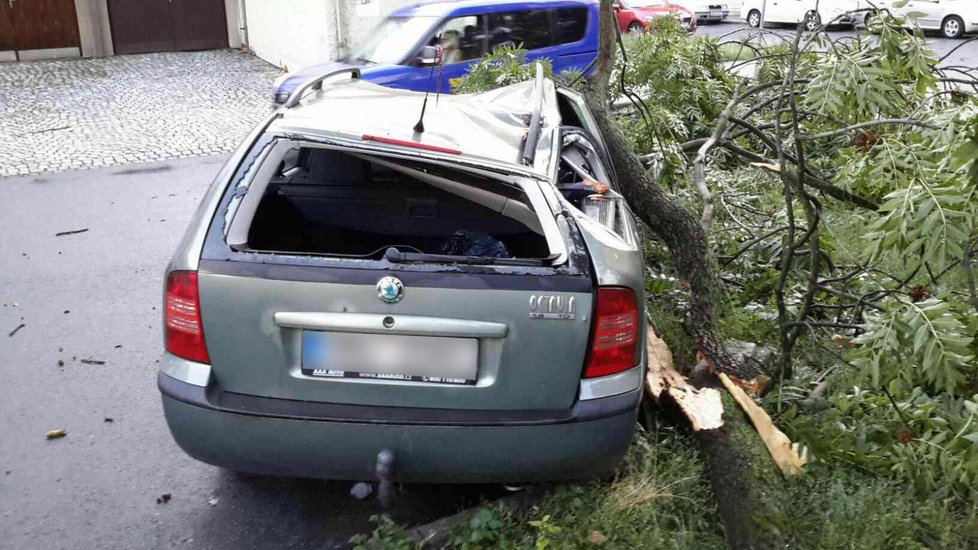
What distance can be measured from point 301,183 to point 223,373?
125 cm

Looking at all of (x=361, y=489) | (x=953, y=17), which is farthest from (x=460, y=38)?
(x=953, y=17)

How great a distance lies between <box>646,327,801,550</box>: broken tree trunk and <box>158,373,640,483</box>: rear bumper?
0.60 metres

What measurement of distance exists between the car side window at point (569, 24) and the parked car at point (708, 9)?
1808 cm

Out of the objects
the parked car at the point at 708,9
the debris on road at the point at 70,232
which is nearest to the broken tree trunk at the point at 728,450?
the debris on road at the point at 70,232

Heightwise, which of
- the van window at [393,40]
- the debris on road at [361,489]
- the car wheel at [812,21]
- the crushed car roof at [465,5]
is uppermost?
the car wheel at [812,21]

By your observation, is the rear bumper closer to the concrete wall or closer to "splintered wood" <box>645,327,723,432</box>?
"splintered wood" <box>645,327,723,432</box>

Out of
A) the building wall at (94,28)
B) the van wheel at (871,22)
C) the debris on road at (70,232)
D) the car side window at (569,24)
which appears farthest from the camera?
the building wall at (94,28)

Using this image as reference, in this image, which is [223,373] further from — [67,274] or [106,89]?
[106,89]

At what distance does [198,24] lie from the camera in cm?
1936

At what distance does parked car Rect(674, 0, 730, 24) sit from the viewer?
2906 cm

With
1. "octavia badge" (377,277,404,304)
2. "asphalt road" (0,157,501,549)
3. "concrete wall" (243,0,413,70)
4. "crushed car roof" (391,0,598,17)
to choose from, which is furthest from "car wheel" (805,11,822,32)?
"concrete wall" (243,0,413,70)

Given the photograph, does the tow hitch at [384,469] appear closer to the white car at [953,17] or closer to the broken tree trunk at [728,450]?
the broken tree trunk at [728,450]

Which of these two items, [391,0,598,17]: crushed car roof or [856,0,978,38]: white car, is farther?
[856,0,978,38]: white car

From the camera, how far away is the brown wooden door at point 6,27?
17.3 metres
